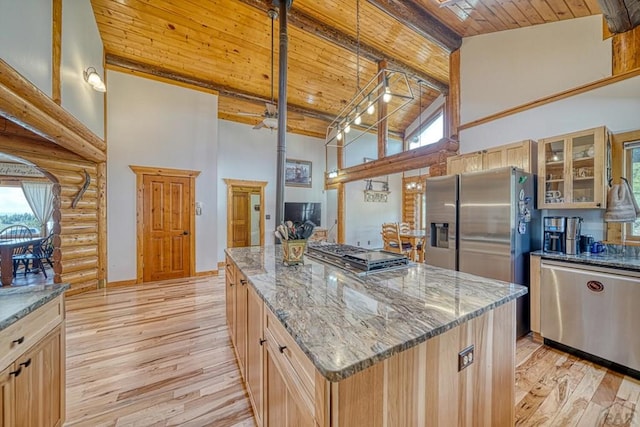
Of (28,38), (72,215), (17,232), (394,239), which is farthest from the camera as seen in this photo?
(17,232)

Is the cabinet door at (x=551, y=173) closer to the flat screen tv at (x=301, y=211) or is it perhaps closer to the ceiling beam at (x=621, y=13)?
the ceiling beam at (x=621, y=13)

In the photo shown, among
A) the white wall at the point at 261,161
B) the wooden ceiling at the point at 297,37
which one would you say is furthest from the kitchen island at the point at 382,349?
the white wall at the point at 261,161

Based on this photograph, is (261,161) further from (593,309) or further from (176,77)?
(593,309)

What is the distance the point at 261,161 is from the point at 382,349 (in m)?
6.20

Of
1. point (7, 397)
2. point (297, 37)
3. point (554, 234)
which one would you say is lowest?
point (7, 397)

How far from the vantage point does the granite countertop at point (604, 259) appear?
1947mm

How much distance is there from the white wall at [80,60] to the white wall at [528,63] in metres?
5.06

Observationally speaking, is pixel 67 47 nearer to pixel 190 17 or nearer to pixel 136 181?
pixel 190 17

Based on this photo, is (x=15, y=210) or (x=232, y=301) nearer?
(x=232, y=301)

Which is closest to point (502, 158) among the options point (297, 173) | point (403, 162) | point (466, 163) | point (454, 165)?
point (466, 163)

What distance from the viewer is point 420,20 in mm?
3516

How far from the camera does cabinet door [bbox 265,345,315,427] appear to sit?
2.90ft

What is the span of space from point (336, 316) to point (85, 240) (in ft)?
15.6

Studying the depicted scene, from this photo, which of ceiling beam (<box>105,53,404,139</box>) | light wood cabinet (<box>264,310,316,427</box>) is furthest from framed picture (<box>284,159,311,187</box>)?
light wood cabinet (<box>264,310,316,427</box>)
